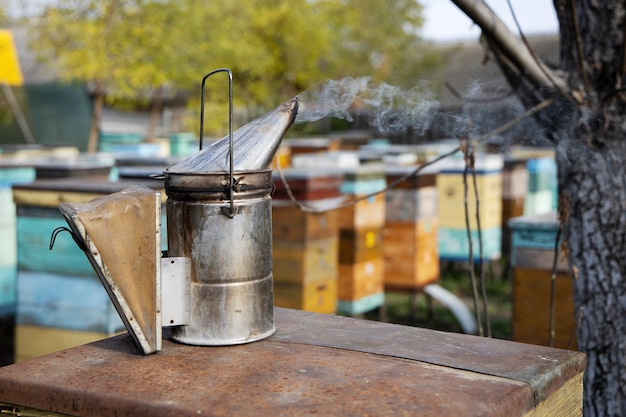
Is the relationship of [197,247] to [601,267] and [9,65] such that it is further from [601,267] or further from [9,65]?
[9,65]

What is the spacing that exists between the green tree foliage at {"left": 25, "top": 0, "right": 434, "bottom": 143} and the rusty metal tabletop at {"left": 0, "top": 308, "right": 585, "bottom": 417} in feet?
30.4

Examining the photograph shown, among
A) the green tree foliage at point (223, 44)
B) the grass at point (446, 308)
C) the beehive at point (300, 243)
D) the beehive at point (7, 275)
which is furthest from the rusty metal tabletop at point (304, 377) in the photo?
the green tree foliage at point (223, 44)

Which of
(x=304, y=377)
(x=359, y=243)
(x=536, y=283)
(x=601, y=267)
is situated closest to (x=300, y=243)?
(x=359, y=243)

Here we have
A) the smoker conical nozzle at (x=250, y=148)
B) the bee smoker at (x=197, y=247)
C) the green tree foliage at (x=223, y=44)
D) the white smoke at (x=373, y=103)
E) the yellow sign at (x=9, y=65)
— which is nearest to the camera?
the bee smoker at (x=197, y=247)

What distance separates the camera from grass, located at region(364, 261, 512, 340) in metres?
5.36

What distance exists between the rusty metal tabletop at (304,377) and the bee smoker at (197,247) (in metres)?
0.05

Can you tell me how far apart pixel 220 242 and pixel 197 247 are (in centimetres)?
4

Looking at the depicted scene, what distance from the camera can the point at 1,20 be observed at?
1065cm

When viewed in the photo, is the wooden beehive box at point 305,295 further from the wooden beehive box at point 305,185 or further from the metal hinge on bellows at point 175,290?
the metal hinge on bellows at point 175,290

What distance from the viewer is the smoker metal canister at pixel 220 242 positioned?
1389 millimetres

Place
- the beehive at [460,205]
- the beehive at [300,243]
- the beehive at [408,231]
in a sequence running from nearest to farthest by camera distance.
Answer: the beehive at [300,243], the beehive at [408,231], the beehive at [460,205]

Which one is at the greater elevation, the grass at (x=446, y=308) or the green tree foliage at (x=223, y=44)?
the green tree foliage at (x=223, y=44)

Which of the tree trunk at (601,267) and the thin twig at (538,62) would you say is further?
the tree trunk at (601,267)

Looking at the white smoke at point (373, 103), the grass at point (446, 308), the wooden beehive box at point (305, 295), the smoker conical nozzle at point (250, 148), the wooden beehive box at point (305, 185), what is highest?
the white smoke at point (373, 103)
